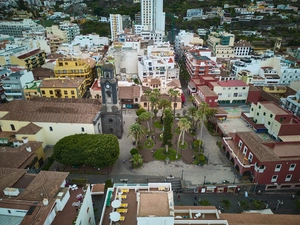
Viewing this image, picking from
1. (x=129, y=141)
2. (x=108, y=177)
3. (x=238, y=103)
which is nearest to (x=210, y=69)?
(x=238, y=103)

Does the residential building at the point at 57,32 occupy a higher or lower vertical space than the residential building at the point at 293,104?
higher

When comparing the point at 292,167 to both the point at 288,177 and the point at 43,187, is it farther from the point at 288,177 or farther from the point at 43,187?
the point at 43,187

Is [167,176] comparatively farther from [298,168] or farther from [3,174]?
[3,174]

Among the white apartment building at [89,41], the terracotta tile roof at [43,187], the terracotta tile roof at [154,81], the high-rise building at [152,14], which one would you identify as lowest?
the terracotta tile roof at [154,81]

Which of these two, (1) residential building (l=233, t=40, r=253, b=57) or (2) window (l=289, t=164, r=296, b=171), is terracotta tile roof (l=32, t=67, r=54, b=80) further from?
(1) residential building (l=233, t=40, r=253, b=57)

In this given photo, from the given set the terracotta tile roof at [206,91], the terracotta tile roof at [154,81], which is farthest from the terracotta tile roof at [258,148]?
the terracotta tile roof at [154,81]

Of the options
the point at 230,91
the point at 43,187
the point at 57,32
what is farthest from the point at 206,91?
the point at 57,32

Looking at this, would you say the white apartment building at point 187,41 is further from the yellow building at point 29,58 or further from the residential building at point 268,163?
the residential building at point 268,163
